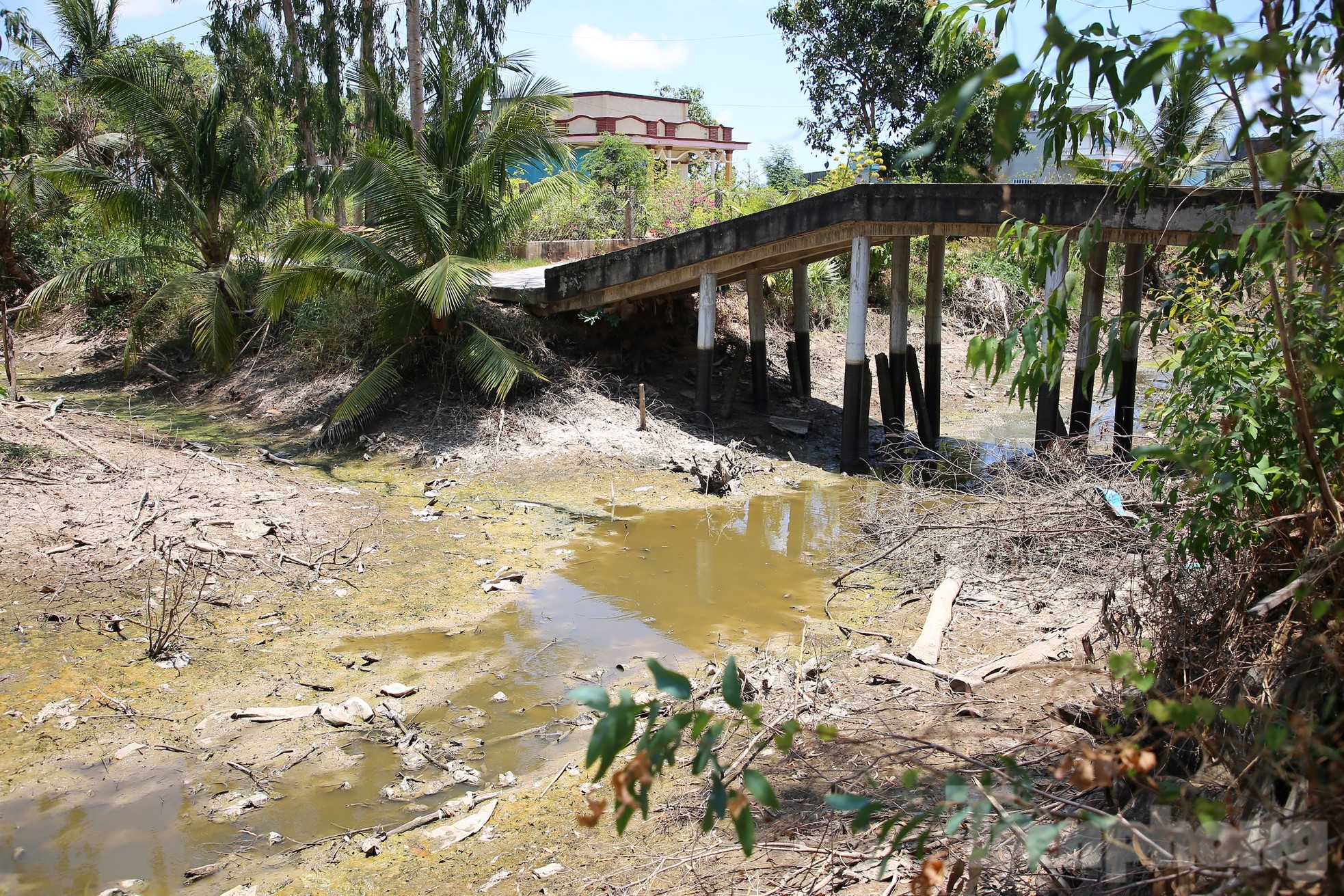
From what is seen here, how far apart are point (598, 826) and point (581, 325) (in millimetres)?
11777

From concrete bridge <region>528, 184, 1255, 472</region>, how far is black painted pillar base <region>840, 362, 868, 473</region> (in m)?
0.01

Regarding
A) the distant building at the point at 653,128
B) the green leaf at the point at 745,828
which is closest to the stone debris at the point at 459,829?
the green leaf at the point at 745,828

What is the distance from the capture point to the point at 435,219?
13.1 metres

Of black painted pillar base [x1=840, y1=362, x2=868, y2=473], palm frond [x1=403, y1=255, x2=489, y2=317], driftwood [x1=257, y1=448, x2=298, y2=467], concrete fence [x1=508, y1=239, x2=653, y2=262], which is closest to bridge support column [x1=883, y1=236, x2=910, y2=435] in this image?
black painted pillar base [x1=840, y1=362, x2=868, y2=473]

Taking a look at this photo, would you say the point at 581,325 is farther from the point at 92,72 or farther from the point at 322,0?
the point at 322,0

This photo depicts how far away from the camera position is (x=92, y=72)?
14.8 m

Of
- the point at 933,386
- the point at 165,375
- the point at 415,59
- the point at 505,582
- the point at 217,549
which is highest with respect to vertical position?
the point at 415,59

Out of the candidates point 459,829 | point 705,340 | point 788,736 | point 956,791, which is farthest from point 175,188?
point 956,791

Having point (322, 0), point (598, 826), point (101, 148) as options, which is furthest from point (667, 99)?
point (598, 826)

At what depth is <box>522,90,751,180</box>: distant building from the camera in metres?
35.0

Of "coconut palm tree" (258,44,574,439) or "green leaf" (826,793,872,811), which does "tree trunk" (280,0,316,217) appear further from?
"green leaf" (826,793,872,811)

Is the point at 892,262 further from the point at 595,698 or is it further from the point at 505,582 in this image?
the point at 595,698

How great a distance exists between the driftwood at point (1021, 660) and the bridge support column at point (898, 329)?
701 centimetres

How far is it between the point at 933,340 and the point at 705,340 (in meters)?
3.39
